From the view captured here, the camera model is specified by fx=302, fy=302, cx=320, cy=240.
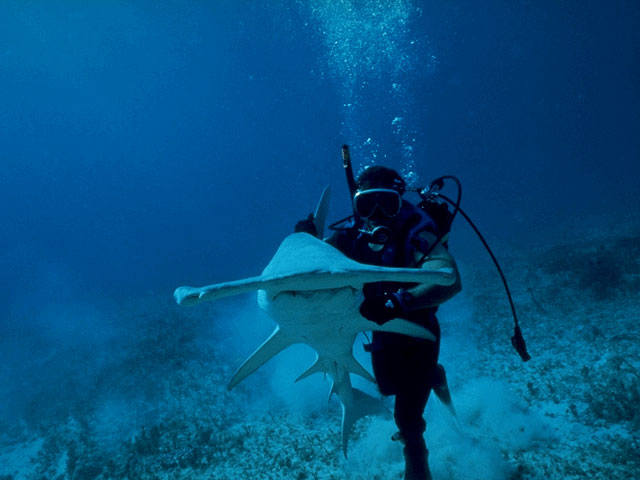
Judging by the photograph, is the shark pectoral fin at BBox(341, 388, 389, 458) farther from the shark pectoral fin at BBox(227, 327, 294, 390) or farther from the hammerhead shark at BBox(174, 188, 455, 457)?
the shark pectoral fin at BBox(227, 327, 294, 390)

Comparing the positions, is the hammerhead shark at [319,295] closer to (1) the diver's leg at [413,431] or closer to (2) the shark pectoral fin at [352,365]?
(2) the shark pectoral fin at [352,365]

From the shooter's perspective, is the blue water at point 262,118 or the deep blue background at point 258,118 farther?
the deep blue background at point 258,118

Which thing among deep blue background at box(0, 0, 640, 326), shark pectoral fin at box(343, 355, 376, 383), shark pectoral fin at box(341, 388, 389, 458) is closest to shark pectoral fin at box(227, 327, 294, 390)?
shark pectoral fin at box(343, 355, 376, 383)

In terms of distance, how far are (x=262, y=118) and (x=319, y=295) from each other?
142 metres

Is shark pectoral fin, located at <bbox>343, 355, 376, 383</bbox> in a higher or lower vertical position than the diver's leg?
higher

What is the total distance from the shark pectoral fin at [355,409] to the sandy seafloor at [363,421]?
0.68 meters

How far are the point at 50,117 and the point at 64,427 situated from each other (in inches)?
5595

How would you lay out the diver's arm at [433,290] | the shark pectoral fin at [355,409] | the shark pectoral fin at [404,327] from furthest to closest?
the shark pectoral fin at [355,409] → the shark pectoral fin at [404,327] → the diver's arm at [433,290]

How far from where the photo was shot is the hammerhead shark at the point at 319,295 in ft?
4.83

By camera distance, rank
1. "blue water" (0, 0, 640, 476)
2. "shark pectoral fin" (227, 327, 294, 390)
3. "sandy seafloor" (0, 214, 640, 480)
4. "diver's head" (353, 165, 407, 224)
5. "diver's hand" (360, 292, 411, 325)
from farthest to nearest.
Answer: "blue water" (0, 0, 640, 476), "sandy seafloor" (0, 214, 640, 480), "diver's head" (353, 165, 407, 224), "shark pectoral fin" (227, 327, 294, 390), "diver's hand" (360, 292, 411, 325)

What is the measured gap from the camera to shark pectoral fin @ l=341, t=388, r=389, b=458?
3.82 meters

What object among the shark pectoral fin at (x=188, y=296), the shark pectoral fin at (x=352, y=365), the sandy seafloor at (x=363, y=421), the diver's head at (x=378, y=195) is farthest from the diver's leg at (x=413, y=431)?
the shark pectoral fin at (x=188, y=296)

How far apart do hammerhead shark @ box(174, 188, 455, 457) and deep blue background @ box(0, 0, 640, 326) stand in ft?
93.3

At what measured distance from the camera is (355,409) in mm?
3979
